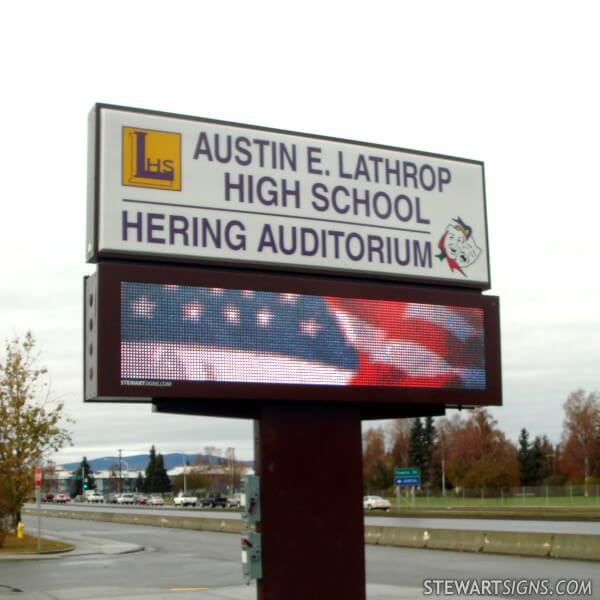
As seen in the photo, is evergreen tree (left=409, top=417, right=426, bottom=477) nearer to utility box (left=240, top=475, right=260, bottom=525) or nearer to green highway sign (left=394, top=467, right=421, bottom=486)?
green highway sign (left=394, top=467, right=421, bottom=486)

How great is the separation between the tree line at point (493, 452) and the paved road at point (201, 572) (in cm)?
7307

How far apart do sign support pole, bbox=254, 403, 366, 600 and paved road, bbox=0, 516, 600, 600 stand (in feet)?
19.7

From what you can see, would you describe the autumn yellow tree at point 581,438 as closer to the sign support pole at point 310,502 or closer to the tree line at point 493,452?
the tree line at point 493,452

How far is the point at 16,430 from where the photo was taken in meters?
34.1

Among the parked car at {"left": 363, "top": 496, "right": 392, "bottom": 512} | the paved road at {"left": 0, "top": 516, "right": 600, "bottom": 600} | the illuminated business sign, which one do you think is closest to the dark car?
the parked car at {"left": 363, "top": 496, "right": 392, "bottom": 512}

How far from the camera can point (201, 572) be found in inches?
962

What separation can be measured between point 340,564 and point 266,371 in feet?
8.70

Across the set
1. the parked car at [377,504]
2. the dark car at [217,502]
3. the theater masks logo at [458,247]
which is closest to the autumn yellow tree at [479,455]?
the dark car at [217,502]

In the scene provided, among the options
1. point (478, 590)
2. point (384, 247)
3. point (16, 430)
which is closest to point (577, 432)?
point (16, 430)

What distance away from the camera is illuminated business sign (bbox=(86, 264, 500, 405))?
10.4 m

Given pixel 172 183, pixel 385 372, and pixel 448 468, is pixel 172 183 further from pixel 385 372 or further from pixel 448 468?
pixel 448 468

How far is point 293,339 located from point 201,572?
48.2 ft

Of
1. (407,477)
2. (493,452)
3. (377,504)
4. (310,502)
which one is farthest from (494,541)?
(493,452)

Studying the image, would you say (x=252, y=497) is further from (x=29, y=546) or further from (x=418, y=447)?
(x=418, y=447)
